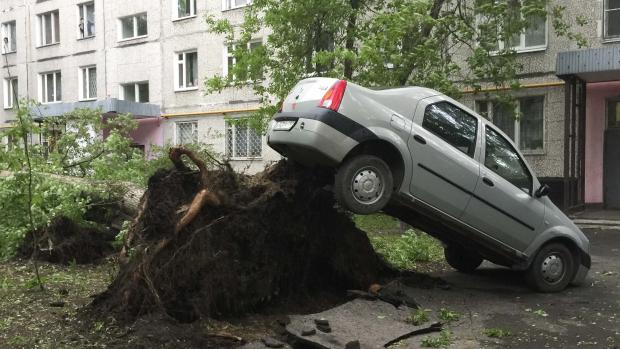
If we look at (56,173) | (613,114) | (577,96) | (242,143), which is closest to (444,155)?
(56,173)

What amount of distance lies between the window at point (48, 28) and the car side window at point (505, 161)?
30.1 m

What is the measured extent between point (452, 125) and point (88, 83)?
27.2 meters

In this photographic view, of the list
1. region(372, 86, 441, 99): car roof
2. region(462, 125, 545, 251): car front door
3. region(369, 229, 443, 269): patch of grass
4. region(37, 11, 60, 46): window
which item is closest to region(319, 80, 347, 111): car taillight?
region(372, 86, 441, 99): car roof

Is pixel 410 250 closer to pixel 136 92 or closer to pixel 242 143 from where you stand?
pixel 242 143

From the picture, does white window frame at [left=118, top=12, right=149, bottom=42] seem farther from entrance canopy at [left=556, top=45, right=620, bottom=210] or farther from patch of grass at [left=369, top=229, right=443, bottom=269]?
patch of grass at [left=369, top=229, right=443, bottom=269]

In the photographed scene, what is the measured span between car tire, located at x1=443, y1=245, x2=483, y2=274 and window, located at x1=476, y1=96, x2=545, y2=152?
393 inches

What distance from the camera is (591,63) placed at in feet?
46.9

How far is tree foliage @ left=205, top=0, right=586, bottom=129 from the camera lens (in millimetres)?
12125

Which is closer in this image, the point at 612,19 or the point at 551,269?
the point at 551,269

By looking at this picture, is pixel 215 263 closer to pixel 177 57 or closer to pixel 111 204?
pixel 111 204

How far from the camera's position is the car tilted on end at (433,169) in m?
5.74

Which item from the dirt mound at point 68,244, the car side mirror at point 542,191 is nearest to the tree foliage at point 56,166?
the dirt mound at point 68,244

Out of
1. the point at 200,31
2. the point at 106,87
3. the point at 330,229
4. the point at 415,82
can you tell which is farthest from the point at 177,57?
the point at 330,229

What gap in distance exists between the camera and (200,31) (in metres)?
25.2
